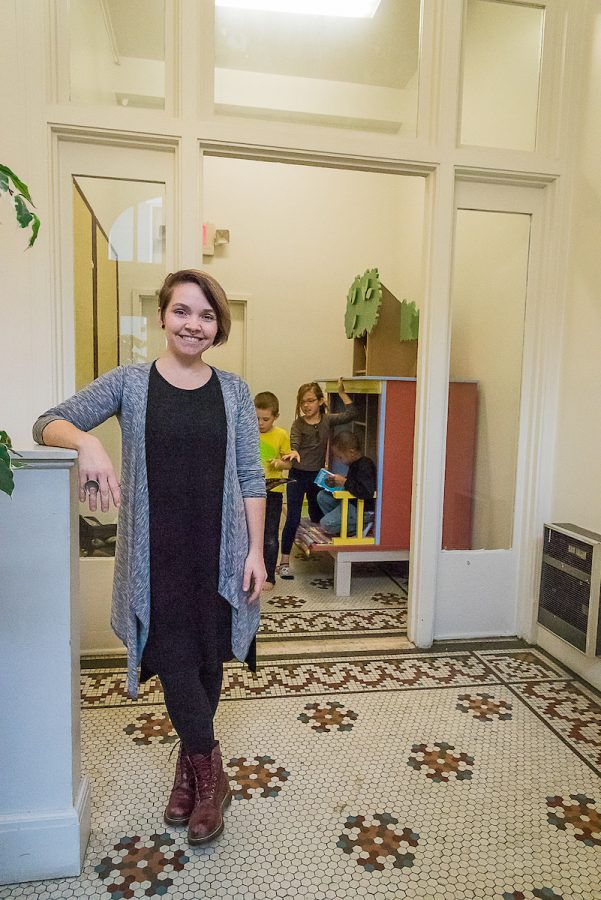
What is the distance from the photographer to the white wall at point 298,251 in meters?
5.13

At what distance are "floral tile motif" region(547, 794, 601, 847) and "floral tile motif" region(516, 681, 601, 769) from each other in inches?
9.1

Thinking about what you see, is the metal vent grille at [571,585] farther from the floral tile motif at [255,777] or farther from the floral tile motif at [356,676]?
the floral tile motif at [255,777]

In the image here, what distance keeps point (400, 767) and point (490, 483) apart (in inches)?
57.5

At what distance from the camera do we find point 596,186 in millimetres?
2525

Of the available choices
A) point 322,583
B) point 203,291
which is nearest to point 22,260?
point 203,291

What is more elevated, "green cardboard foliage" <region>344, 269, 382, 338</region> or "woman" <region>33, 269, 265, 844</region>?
"green cardboard foliage" <region>344, 269, 382, 338</region>

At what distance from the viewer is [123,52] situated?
240 cm

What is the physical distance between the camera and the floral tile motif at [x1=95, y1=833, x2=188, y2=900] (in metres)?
1.42

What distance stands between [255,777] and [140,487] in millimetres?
1010

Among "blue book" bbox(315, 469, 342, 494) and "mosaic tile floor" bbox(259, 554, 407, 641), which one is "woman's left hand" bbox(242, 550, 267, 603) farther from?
"blue book" bbox(315, 469, 342, 494)

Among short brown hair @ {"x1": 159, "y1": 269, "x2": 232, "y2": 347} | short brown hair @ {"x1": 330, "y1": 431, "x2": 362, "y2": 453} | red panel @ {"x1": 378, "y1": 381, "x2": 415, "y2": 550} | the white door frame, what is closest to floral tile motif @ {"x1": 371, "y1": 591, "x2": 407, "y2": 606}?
red panel @ {"x1": 378, "y1": 381, "x2": 415, "y2": 550}

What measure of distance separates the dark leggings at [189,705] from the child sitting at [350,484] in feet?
6.81

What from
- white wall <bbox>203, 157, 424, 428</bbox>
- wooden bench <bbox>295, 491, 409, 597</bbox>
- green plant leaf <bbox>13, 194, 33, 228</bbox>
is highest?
white wall <bbox>203, 157, 424, 428</bbox>

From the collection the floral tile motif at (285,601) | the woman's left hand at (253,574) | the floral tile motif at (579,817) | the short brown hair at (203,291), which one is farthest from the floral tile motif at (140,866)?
the floral tile motif at (285,601)
